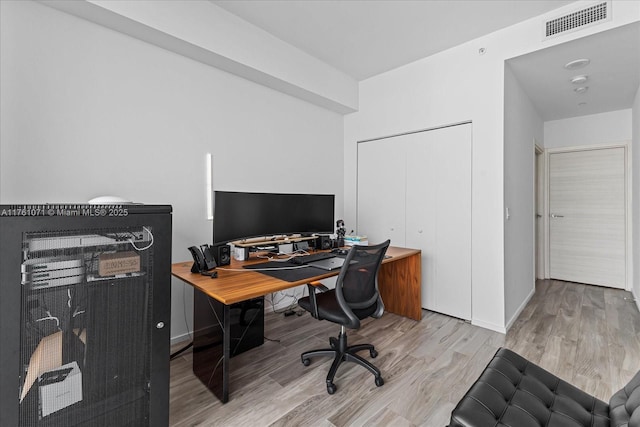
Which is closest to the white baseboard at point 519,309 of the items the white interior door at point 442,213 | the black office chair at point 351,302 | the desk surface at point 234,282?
the white interior door at point 442,213

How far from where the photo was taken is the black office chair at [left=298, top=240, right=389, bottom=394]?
6.31ft

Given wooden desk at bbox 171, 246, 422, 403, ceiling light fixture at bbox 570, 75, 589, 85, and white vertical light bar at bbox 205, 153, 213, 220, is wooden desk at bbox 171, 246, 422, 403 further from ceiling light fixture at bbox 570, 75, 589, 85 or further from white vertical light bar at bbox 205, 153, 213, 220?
ceiling light fixture at bbox 570, 75, 589, 85

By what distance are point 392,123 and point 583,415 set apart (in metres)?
3.07

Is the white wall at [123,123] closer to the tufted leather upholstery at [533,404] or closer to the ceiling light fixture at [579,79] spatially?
the tufted leather upholstery at [533,404]

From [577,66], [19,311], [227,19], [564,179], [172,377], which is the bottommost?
[172,377]

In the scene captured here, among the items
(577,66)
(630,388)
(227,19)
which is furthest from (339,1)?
(630,388)

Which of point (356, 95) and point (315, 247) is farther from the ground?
point (356, 95)

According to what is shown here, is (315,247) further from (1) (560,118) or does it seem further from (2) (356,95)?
(1) (560,118)

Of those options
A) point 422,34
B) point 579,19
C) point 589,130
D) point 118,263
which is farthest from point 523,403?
point 589,130

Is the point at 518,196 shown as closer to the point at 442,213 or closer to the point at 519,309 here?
the point at 442,213

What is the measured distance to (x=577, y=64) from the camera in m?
2.80

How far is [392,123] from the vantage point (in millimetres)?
3605

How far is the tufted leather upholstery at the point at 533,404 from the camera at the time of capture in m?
1.11

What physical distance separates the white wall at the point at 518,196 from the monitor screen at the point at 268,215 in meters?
1.75
